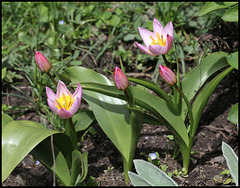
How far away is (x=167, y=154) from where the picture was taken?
1837 mm

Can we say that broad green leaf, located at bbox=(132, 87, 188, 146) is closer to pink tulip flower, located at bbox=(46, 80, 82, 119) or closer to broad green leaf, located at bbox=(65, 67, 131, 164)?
broad green leaf, located at bbox=(65, 67, 131, 164)

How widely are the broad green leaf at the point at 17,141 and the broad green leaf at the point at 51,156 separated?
121mm

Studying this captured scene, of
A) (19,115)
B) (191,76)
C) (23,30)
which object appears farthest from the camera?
(23,30)

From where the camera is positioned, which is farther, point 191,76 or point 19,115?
point 19,115

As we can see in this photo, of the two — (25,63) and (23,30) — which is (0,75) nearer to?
(25,63)

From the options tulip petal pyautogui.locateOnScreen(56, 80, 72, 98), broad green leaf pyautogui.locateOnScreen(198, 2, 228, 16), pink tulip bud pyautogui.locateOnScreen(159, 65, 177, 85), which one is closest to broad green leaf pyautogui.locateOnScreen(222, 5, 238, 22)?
broad green leaf pyautogui.locateOnScreen(198, 2, 228, 16)

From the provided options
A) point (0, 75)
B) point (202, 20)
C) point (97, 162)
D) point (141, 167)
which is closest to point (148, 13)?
point (202, 20)

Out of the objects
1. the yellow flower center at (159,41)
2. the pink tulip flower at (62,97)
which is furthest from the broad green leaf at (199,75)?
the pink tulip flower at (62,97)

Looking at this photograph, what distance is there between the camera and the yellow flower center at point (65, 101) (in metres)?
1.45

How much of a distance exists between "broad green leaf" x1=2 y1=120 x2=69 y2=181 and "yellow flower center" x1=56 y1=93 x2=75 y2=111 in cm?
12

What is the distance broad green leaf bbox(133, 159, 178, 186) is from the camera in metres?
1.13

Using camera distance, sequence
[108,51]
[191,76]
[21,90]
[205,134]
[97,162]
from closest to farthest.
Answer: [191,76]
[97,162]
[205,134]
[21,90]
[108,51]

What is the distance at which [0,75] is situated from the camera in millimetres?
2383

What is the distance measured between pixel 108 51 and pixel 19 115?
0.84 m
